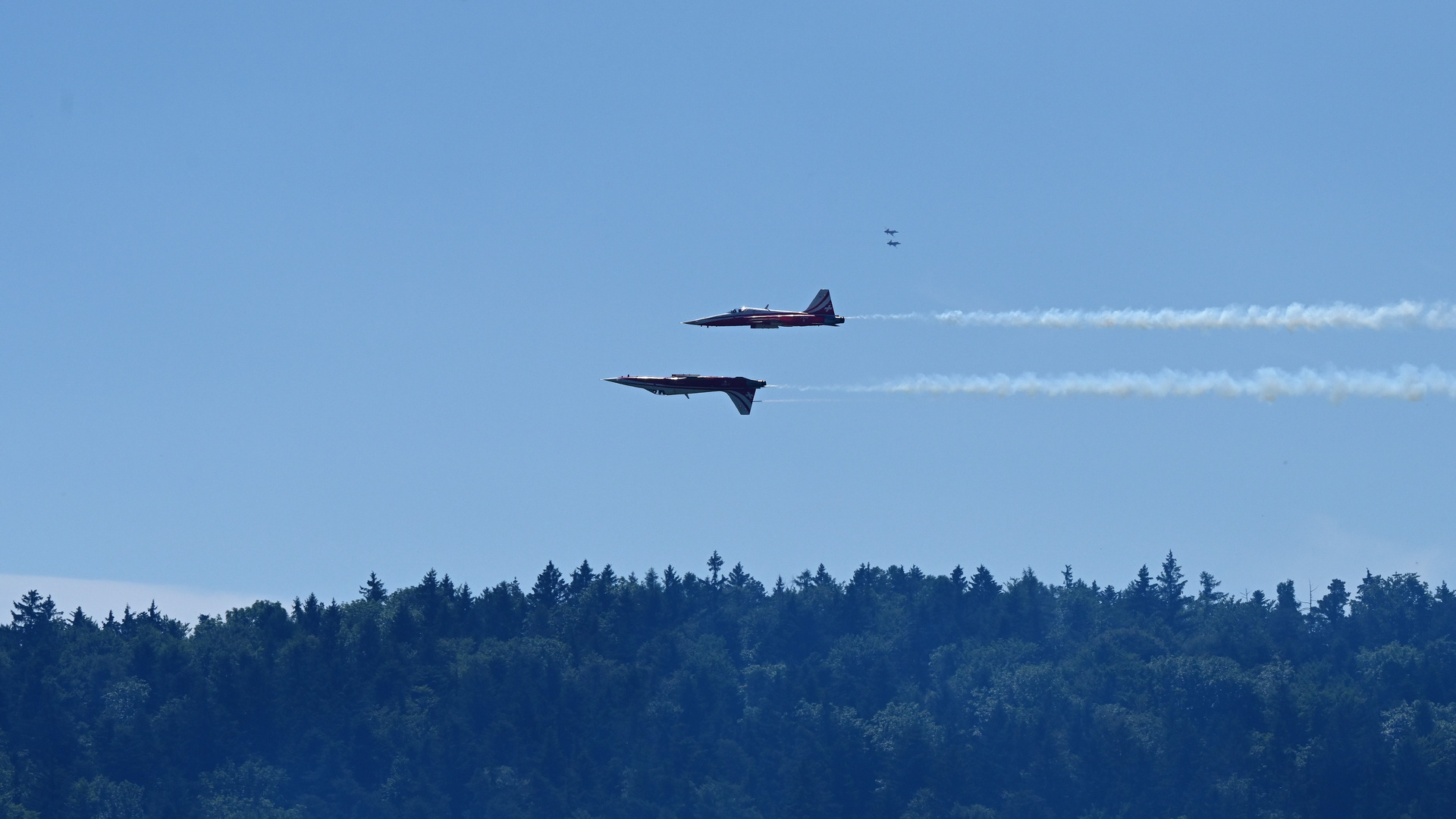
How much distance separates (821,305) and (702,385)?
30.9 feet

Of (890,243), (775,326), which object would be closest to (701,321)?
(775,326)

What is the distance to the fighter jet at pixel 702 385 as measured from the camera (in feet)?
416

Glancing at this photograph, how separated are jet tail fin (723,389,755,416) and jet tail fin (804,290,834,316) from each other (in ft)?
23.4

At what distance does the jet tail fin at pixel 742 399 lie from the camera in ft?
416

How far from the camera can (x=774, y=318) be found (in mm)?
129500

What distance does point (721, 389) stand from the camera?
12719cm

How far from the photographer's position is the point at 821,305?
130375 millimetres

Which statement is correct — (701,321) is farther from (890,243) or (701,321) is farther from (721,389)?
(890,243)

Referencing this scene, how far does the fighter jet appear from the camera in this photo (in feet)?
416

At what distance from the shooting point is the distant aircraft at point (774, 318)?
129 m

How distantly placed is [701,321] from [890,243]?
625 inches

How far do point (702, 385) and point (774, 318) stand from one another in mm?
6411

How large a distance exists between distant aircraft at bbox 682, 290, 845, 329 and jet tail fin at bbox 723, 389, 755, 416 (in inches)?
197

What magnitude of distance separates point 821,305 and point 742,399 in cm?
840
